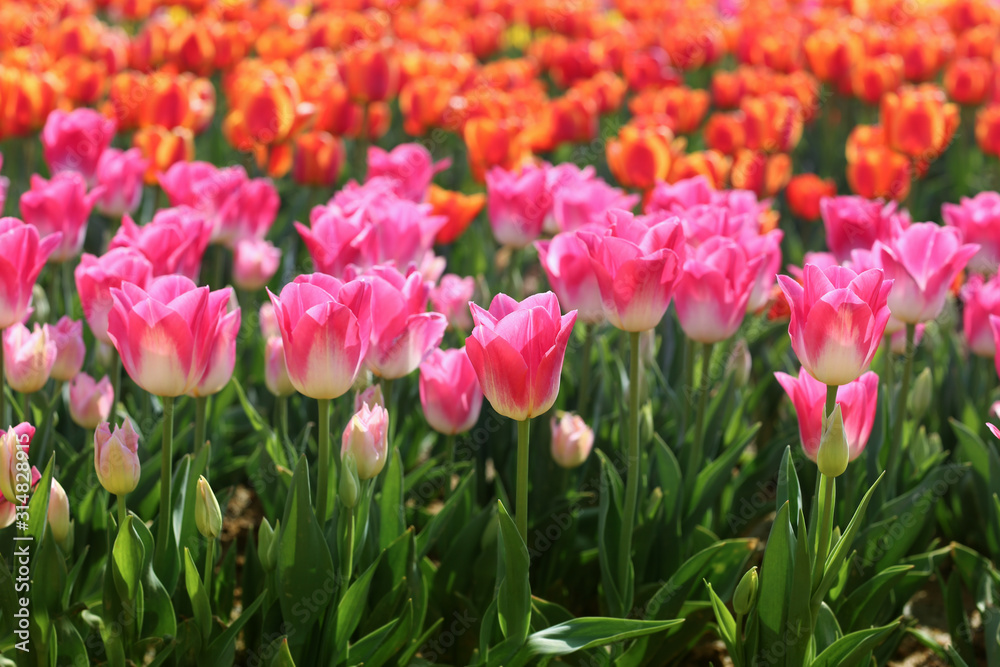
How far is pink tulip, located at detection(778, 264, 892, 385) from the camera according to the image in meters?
1.64

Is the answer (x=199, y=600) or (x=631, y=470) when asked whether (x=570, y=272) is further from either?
(x=199, y=600)

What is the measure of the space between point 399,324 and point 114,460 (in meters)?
0.55

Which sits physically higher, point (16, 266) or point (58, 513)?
point (16, 266)


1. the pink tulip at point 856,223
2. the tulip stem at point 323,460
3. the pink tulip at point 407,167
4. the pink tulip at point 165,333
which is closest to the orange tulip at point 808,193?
the pink tulip at point 856,223

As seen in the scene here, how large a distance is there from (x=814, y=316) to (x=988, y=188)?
13.7ft

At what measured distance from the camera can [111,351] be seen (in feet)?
8.05

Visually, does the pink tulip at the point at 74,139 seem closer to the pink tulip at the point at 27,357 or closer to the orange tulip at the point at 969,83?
the pink tulip at the point at 27,357

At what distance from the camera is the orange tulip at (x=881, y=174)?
3.83 metres

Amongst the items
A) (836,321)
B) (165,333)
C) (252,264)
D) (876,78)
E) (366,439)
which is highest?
(836,321)

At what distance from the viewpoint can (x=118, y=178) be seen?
3.18m

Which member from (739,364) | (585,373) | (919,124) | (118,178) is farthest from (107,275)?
(919,124)

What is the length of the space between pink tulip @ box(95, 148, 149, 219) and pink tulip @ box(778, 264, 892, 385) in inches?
87.3

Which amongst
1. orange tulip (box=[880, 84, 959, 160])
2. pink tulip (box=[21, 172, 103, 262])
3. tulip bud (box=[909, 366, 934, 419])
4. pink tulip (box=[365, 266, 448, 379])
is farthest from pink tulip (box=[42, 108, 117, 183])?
orange tulip (box=[880, 84, 959, 160])

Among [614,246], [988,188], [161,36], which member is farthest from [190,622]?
[988,188]
